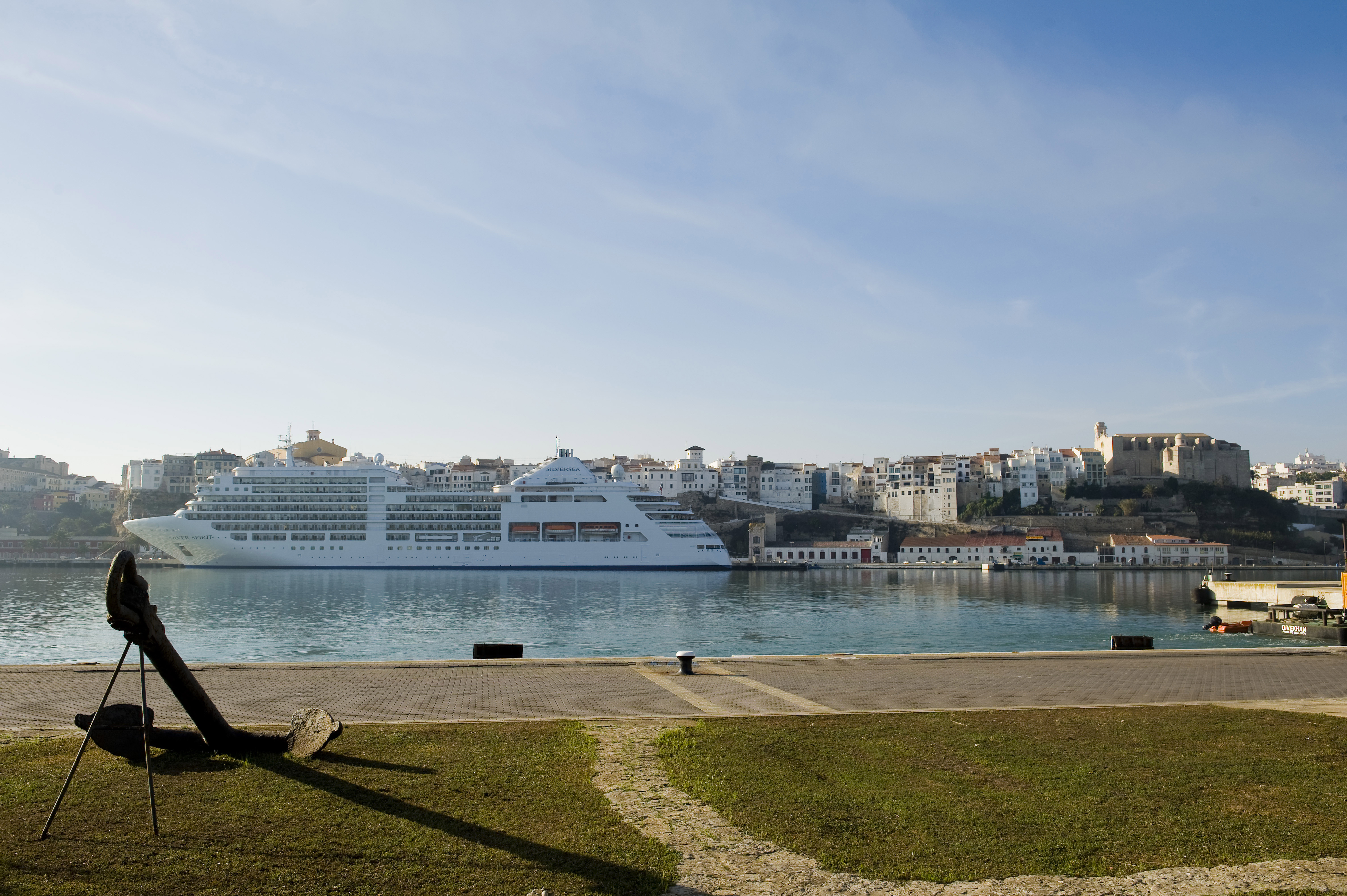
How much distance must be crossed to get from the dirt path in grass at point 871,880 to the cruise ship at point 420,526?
6752 centimetres

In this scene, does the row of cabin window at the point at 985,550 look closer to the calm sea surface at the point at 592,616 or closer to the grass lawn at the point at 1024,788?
the calm sea surface at the point at 592,616

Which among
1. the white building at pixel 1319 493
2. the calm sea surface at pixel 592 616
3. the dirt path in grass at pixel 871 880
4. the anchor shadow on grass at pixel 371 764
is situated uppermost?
the white building at pixel 1319 493

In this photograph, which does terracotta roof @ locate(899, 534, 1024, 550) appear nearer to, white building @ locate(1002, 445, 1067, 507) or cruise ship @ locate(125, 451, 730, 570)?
white building @ locate(1002, 445, 1067, 507)

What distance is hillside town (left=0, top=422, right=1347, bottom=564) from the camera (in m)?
90.4

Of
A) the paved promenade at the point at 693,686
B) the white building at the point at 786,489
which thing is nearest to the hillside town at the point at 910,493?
the white building at the point at 786,489

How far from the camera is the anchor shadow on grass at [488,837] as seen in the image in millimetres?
4859

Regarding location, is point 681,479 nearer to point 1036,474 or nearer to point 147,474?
point 1036,474

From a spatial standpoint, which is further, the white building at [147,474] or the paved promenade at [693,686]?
the white building at [147,474]

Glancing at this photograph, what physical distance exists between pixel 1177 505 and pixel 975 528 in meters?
25.2

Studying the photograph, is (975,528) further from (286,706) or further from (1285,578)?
(286,706)

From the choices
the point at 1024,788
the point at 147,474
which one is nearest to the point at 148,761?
the point at 1024,788

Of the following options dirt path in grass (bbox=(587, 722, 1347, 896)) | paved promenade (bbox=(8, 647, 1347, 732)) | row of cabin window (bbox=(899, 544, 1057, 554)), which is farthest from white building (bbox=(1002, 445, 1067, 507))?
dirt path in grass (bbox=(587, 722, 1347, 896))

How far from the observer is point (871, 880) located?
4.91m

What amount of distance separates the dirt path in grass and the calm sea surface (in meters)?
14.5
